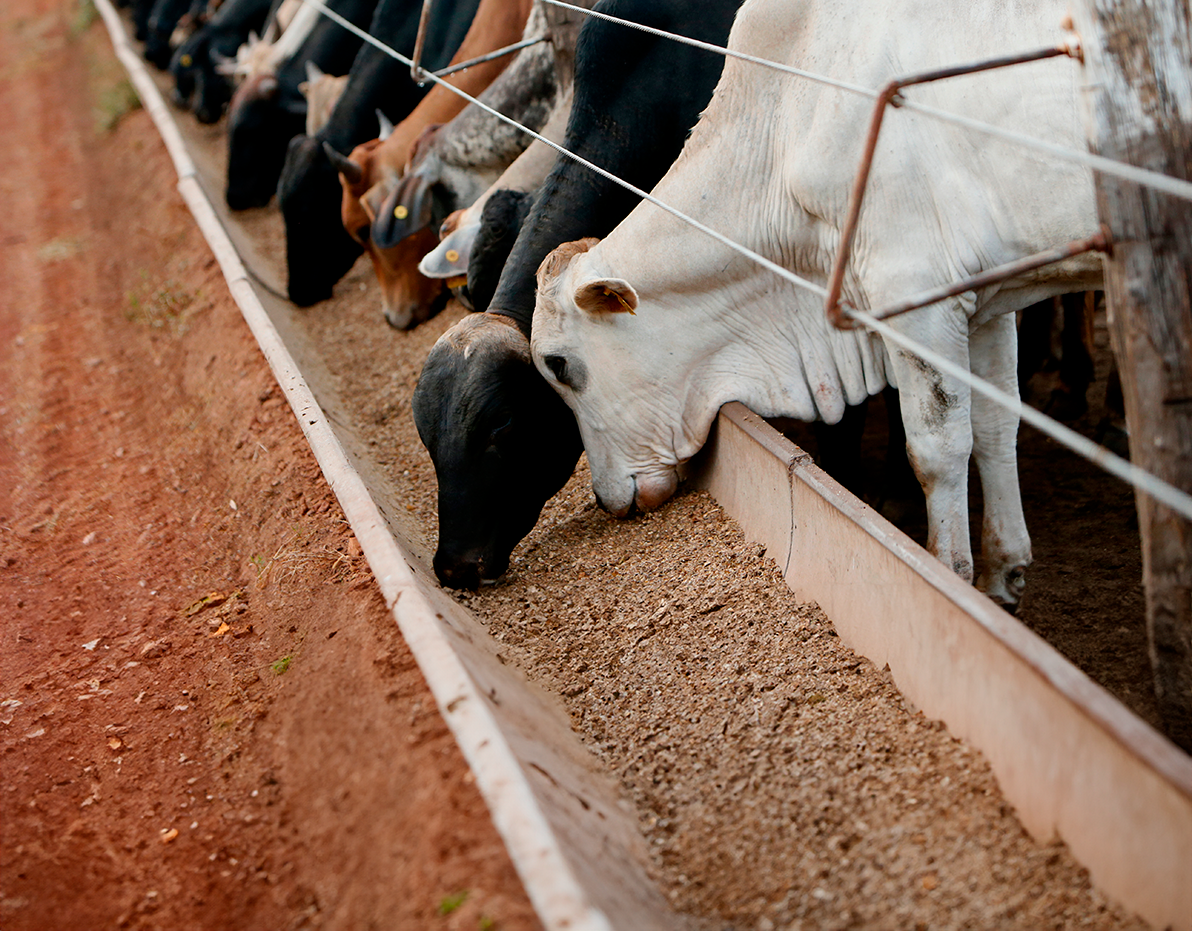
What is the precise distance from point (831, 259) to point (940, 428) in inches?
26.1

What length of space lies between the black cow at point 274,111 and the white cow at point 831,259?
6578mm

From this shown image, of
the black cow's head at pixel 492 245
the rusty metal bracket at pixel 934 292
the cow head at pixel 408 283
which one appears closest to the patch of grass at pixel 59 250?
the cow head at pixel 408 283

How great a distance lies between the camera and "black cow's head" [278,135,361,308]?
8.02m

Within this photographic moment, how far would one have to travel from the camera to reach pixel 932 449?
12.1 feet

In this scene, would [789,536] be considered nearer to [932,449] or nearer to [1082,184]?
[932,449]

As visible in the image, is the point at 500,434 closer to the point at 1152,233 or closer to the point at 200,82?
the point at 1152,233

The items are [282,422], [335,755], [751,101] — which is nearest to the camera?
[335,755]

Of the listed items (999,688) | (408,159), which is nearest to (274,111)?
(408,159)

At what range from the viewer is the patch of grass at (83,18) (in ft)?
63.8

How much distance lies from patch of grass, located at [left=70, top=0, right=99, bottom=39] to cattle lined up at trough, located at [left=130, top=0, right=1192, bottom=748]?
17.9 metres

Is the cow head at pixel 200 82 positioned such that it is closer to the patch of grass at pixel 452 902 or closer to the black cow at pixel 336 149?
the black cow at pixel 336 149

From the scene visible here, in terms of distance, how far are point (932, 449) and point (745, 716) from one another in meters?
1.13

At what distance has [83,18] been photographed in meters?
19.7

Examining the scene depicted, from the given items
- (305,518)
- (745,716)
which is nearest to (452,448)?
(305,518)
